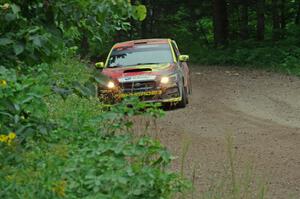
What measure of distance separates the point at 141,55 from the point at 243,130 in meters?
5.19

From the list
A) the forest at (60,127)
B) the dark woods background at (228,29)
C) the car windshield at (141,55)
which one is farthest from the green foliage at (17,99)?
the dark woods background at (228,29)

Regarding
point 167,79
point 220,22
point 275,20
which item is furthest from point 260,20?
point 167,79

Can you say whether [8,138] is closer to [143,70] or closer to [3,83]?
[3,83]

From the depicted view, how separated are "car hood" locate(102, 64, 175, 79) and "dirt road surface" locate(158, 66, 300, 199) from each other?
1.07 metres

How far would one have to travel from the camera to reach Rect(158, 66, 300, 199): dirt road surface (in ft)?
30.8

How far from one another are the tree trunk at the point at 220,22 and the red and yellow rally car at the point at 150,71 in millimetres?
17686

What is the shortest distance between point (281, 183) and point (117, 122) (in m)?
4.29

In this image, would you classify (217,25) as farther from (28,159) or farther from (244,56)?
(28,159)

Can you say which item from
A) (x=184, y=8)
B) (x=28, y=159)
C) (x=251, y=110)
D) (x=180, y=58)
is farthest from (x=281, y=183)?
(x=184, y=8)

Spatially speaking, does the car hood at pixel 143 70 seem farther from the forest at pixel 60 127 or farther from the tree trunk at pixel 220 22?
the tree trunk at pixel 220 22

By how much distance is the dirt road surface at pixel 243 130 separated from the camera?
9.39m

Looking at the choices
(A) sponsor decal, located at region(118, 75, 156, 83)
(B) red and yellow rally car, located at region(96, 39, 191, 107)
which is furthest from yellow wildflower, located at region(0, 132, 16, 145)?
(A) sponsor decal, located at region(118, 75, 156, 83)

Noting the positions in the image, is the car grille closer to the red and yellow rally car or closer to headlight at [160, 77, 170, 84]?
the red and yellow rally car

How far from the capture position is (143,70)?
1697 cm
